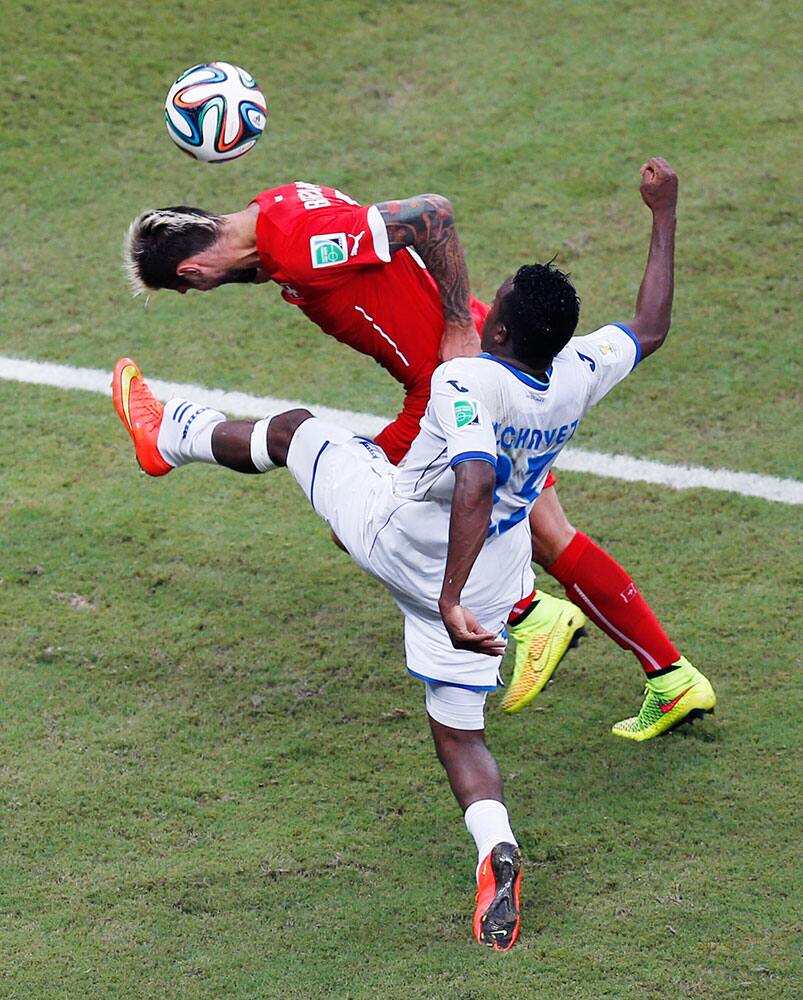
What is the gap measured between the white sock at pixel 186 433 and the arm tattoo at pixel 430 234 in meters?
0.85

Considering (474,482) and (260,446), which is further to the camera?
(260,446)

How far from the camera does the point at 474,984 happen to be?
3689mm

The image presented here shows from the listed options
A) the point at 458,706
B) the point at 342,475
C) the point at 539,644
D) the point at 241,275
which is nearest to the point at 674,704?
the point at 539,644

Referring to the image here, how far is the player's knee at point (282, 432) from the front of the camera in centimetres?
460

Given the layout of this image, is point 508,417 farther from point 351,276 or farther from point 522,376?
point 351,276

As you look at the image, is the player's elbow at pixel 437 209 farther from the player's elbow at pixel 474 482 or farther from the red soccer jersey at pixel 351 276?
the player's elbow at pixel 474 482

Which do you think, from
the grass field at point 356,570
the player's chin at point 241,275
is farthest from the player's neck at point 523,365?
the grass field at point 356,570

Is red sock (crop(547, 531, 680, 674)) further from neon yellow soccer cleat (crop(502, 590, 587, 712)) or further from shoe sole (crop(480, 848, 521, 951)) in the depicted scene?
shoe sole (crop(480, 848, 521, 951))

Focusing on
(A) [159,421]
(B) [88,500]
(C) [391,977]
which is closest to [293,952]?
(C) [391,977]

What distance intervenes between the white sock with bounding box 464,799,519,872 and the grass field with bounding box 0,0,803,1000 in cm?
25

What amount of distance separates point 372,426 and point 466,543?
284cm

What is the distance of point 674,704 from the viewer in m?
4.74

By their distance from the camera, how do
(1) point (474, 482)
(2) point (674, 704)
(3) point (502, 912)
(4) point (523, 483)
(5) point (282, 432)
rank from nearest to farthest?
(1) point (474, 482), (3) point (502, 912), (4) point (523, 483), (5) point (282, 432), (2) point (674, 704)

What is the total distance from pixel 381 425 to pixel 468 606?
2.51 metres
